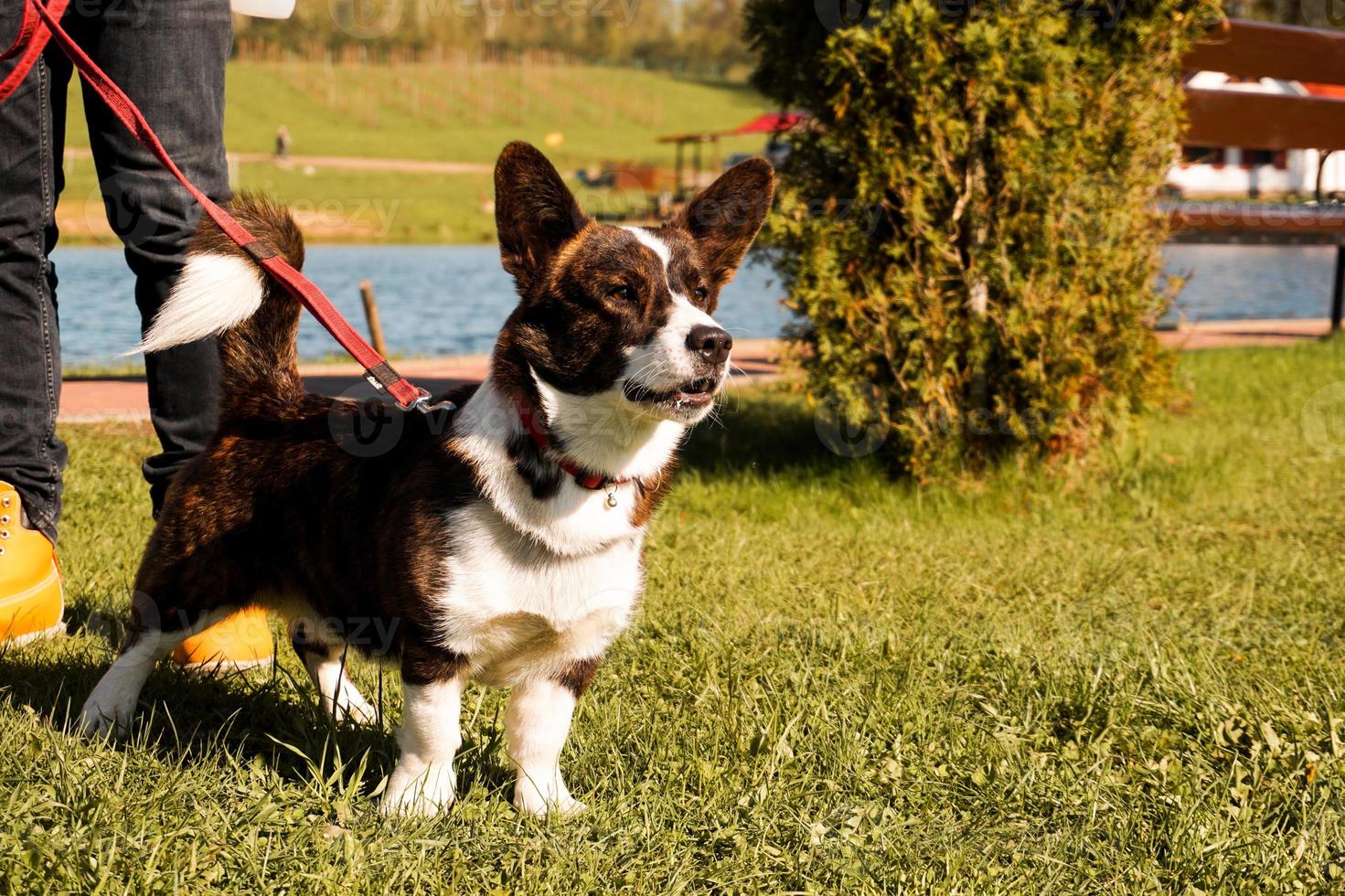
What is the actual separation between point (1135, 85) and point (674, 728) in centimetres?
450

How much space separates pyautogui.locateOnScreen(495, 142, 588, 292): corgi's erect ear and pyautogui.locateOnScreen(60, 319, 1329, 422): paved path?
1.00 m

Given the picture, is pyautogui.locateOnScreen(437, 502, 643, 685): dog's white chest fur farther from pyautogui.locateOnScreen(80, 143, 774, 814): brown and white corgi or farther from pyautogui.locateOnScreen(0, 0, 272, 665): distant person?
pyautogui.locateOnScreen(0, 0, 272, 665): distant person

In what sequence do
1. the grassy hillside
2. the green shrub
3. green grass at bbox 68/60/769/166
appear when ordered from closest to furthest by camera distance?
the green shrub
the grassy hillside
green grass at bbox 68/60/769/166

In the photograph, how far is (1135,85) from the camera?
591 centimetres

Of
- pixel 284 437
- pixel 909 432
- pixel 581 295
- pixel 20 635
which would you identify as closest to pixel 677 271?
pixel 581 295

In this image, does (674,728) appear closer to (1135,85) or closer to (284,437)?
(284,437)

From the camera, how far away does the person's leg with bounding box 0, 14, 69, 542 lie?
313cm

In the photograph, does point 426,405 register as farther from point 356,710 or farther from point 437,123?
point 437,123

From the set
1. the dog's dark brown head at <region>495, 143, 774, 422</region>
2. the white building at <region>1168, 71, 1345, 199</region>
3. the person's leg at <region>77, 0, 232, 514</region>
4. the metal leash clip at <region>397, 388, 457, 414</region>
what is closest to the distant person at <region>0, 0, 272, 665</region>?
the person's leg at <region>77, 0, 232, 514</region>

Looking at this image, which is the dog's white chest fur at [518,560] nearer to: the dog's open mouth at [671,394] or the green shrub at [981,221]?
the dog's open mouth at [671,394]

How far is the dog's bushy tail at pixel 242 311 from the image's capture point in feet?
9.32

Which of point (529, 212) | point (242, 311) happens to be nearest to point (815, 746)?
point (529, 212)

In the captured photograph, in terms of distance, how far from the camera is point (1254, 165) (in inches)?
917

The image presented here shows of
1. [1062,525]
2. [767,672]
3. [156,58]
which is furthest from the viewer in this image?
[1062,525]
